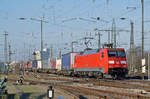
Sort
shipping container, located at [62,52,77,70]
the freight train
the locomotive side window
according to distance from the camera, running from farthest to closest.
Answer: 1. shipping container, located at [62,52,77,70]
2. the locomotive side window
3. the freight train

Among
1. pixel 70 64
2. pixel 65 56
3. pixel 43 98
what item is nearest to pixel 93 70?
pixel 70 64

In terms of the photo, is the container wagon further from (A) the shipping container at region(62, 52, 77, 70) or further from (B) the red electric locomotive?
(B) the red electric locomotive

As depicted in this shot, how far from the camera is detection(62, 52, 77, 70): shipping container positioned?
4350 cm

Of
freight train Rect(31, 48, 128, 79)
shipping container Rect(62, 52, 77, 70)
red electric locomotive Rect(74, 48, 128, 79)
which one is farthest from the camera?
shipping container Rect(62, 52, 77, 70)

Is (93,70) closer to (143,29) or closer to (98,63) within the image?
(98,63)

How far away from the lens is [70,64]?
44188 mm

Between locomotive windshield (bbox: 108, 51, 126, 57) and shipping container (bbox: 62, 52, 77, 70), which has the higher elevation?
locomotive windshield (bbox: 108, 51, 126, 57)

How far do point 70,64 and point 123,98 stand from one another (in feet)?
95.9

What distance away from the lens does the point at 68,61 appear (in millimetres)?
45406

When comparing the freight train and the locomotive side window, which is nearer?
the freight train

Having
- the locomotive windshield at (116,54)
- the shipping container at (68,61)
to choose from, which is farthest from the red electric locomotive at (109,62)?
the shipping container at (68,61)

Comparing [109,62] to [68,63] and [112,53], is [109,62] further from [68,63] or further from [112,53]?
[68,63]

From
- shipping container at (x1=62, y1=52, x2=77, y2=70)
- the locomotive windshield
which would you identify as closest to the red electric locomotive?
the locomotive windshield

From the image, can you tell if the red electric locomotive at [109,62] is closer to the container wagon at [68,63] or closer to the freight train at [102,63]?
the freight train at [102,63]
